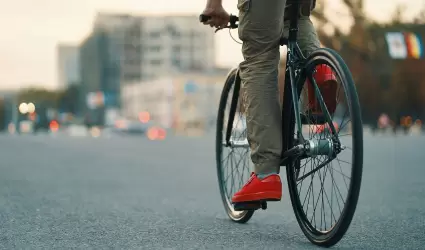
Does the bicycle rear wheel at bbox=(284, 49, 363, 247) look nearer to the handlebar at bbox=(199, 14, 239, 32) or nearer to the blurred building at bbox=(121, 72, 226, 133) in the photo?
the handlebar at bbox=(199, 14, 239, 32)

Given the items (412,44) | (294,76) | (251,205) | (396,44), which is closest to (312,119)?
(294,76)

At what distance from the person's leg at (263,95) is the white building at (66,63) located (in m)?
187

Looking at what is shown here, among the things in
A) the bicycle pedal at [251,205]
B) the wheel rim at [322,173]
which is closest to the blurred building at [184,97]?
the bicycle pedal at [251,205]

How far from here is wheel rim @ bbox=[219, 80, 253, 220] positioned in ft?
15.2

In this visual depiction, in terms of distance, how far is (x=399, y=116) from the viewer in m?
73.5

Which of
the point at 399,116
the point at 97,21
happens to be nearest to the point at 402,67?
the point at 399,116

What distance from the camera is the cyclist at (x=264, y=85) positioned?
3.69 meters

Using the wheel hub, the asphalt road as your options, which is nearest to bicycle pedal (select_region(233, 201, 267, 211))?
the asphalt road

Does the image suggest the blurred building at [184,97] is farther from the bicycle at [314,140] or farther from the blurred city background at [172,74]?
the bicycle at [314,140]

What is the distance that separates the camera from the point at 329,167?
3.54m

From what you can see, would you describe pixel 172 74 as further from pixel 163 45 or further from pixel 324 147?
pixel 324 147

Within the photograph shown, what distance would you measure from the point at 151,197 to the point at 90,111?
462ft

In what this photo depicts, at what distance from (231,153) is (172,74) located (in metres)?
116

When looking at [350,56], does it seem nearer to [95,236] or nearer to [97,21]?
[95,236]
